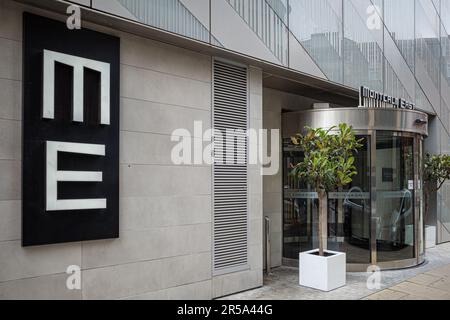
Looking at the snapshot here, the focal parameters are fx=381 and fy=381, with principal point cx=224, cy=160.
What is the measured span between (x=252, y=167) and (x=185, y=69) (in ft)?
6.59

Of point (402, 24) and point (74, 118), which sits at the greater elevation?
point (402, 24)

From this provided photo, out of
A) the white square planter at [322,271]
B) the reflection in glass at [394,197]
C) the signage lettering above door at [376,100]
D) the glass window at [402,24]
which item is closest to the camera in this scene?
the white square planter at [322,271]

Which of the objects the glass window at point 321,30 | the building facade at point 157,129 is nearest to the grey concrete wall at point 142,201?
the building facade at point 157,129

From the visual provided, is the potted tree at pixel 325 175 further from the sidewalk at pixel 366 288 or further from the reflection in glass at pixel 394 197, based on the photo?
the reflection in glass at pixel 394 197

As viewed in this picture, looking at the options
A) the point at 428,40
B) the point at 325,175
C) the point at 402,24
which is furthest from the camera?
the point at 428,40

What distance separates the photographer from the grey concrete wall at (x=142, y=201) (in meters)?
4.09

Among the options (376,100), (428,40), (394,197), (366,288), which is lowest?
(366,288)

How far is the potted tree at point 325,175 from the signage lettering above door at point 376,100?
75.2 inches

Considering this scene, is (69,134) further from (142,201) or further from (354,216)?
(354,216)

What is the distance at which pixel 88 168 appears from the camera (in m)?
4.61

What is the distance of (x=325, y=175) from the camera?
21.4 feet

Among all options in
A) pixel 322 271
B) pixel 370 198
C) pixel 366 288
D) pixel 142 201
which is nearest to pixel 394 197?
pixel 370 198

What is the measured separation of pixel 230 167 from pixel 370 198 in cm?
320

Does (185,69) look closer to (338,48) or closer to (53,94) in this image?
(53,94)
